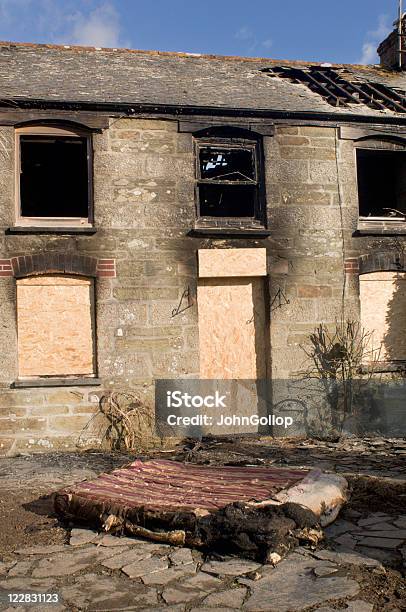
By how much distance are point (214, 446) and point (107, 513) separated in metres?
4.50

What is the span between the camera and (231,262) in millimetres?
11125

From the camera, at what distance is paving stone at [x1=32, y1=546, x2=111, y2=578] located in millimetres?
4957

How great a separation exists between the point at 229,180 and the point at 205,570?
9.51m

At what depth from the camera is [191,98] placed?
452 inches

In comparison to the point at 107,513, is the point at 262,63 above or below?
above

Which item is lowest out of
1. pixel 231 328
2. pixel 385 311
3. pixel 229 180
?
pixel 231 328

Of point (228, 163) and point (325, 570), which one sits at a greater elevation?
point (228, 163)

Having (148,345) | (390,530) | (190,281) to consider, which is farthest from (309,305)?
(390,530)

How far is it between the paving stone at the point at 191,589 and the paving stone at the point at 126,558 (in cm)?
59

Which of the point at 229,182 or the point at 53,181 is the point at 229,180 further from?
the point at 53,181

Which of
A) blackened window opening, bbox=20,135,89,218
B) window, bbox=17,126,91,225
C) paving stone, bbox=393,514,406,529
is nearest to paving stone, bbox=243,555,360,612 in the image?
paving stone, bbox=393,514,406,529

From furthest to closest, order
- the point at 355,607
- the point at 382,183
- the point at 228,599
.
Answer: the point at 382,183, the point at 228,599, the point at 355,607

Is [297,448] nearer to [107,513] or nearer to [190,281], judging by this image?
[190,281]

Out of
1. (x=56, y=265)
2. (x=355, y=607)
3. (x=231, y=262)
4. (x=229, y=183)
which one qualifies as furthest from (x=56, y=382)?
(x=355, y=607)
